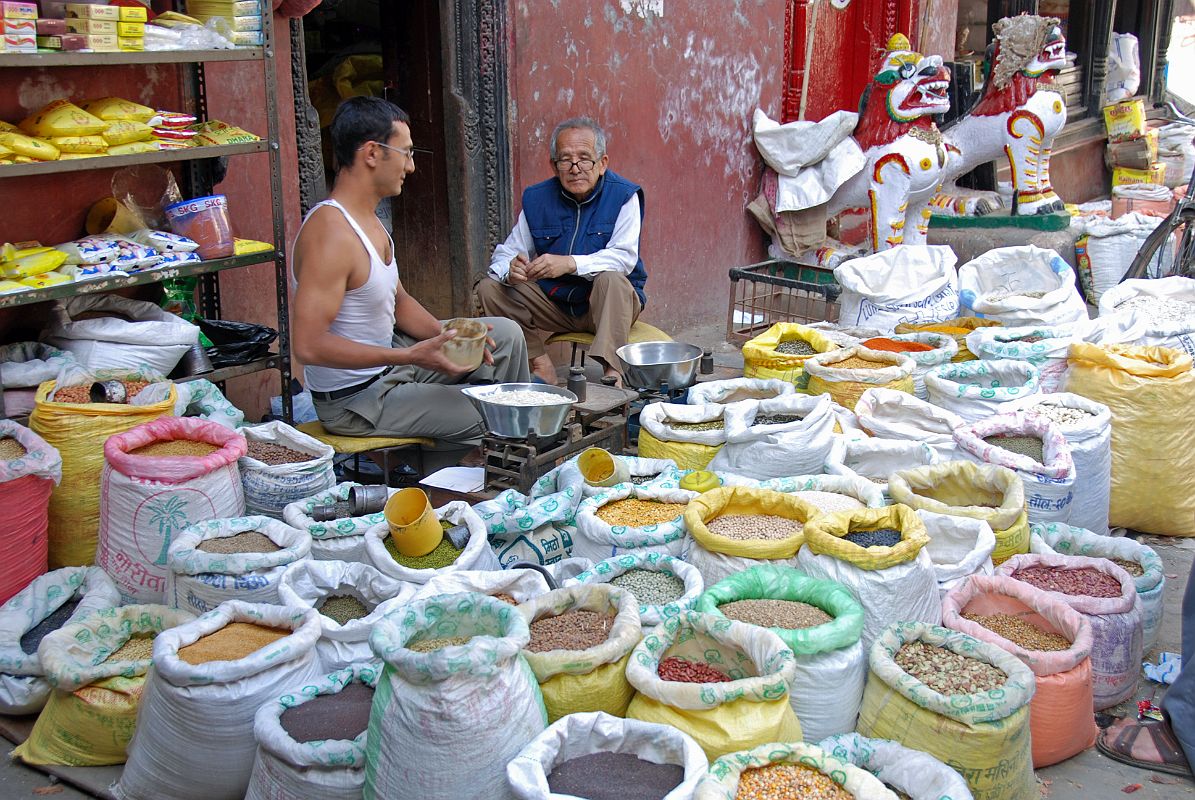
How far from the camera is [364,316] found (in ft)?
12.0

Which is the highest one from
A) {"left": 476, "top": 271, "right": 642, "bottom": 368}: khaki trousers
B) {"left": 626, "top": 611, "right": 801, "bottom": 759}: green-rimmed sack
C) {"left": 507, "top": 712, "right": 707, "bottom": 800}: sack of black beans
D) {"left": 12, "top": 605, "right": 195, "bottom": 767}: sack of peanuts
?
{"left": 476, "top": 271, "right": 642, "bottom": 368}: khaki trousers

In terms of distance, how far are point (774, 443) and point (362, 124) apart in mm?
1598

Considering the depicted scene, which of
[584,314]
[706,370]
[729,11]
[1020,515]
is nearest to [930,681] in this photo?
[1020,515]

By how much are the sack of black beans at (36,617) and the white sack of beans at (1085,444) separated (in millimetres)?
2670

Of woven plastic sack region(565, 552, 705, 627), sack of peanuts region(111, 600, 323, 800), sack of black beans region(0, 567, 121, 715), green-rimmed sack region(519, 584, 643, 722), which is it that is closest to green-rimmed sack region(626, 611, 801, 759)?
green-rimmed sack region(519, 584, 643, 722)

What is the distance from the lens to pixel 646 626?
7.92 feet

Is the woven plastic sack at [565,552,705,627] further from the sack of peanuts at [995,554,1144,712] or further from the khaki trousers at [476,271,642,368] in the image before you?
the khaki trousers at [476,271,642,368]

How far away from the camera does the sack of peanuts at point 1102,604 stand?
2.72 m

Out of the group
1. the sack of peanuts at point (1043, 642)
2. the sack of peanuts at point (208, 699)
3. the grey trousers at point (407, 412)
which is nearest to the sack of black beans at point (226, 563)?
the sack of peanuts at point (208, 699)

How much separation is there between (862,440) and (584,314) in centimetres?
161

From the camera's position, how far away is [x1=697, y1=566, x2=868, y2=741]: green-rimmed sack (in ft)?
7.42

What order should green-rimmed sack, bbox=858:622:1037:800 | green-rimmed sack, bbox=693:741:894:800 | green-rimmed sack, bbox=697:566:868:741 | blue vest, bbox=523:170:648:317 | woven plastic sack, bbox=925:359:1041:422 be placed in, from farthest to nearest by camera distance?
1. blue vest, bbox=523:170:648:317
2. woven plastic sack, bbox=925:359:1041:422
3. green-rimmed sack, bbox=697:566:868:741
4. green-rimmed sack, bbox=858:622:1037:800
5. green-rimmed sack, bbox=693:741:894:800

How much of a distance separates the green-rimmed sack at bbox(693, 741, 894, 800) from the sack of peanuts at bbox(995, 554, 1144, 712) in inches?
37.6

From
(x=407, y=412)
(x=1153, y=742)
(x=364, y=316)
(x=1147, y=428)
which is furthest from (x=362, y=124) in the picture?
(x=1153, y=742)
